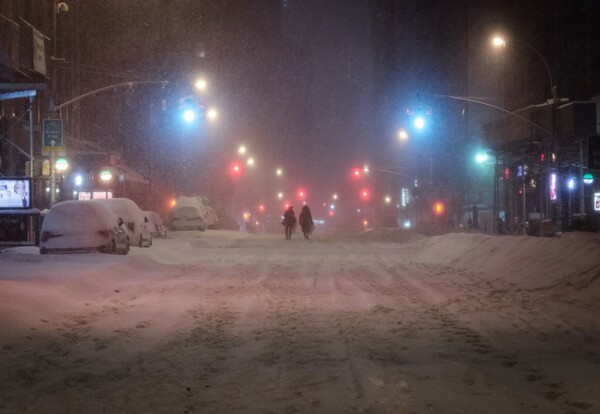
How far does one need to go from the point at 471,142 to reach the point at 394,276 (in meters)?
54.3

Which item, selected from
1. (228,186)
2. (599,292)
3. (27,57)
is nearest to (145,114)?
(228,186)

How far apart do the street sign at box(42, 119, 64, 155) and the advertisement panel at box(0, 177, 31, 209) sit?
1492 mm

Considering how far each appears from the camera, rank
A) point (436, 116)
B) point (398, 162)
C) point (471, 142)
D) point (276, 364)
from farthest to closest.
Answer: point (398, 162) < point (436, 116) < point (471, 142) < point (276, 364)

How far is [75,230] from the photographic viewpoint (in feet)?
63.2

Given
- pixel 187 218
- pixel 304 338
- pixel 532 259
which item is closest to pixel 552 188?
pixel 187 218

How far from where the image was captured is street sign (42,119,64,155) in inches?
994

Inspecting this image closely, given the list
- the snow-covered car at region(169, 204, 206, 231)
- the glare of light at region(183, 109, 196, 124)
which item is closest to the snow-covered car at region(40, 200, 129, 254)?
the glare of light at region(183, 109, 196, 124)

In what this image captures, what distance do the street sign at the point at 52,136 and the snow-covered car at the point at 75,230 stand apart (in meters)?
6.51

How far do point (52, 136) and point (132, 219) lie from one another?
14.1ft

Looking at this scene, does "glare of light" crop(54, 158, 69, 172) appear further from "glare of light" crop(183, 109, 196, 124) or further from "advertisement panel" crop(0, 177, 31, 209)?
"glare of light" crop(183, 109, 196, 124)

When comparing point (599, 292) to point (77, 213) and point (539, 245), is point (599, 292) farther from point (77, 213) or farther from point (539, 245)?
point (77, 213)

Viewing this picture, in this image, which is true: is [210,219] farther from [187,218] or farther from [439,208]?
[439,208]

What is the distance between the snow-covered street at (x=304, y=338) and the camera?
5.99 metres

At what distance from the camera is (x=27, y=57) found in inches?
875
